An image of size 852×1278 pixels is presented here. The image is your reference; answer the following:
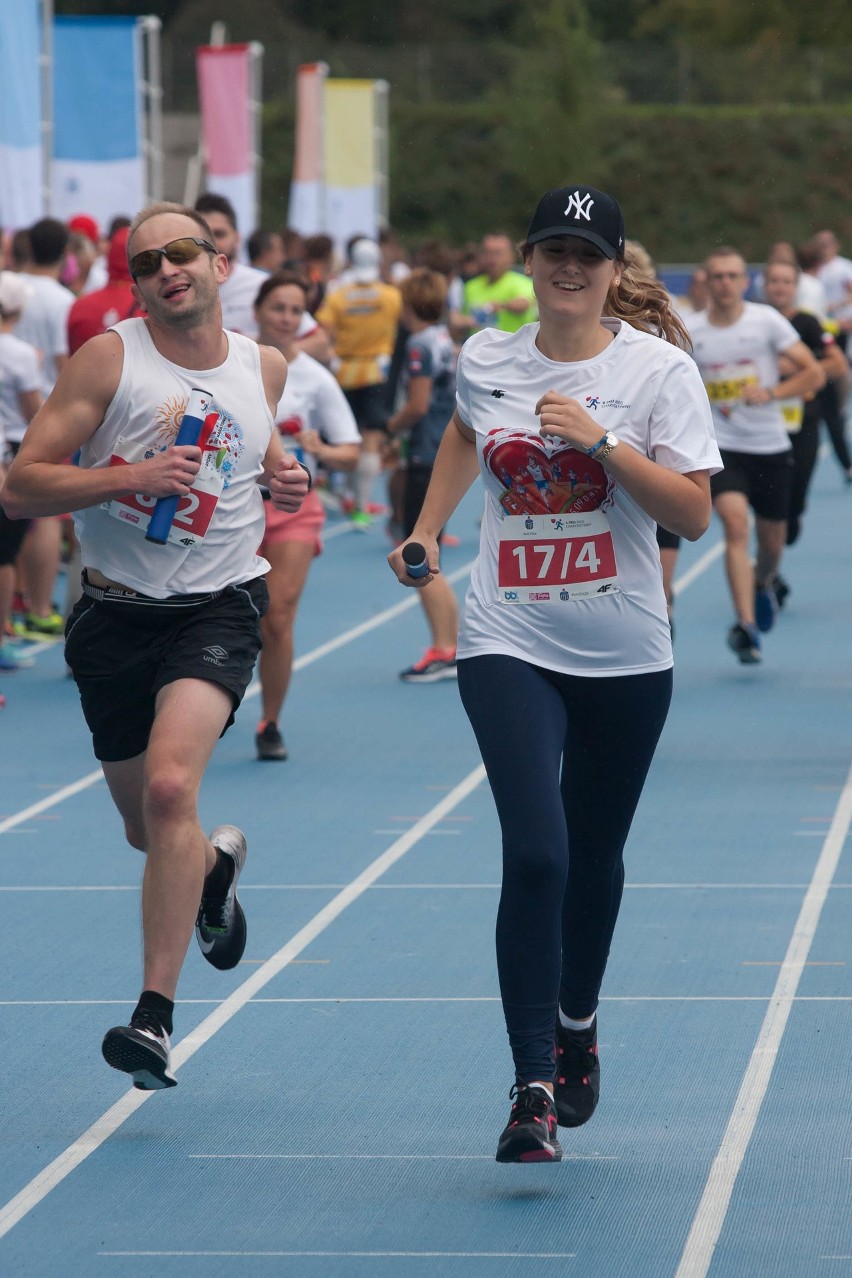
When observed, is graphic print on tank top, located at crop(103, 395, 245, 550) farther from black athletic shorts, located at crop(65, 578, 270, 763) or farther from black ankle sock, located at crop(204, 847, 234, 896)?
black ankle sock, located at crop(204, 847, 234, 896)

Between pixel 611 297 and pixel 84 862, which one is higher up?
pixel 611 297

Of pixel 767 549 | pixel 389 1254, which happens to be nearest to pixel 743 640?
pixel 767 549

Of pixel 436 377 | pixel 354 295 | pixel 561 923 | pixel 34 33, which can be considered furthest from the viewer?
pixel 354 295

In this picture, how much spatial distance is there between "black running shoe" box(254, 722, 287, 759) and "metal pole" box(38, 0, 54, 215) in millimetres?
7963

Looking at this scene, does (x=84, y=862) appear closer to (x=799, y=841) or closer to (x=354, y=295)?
(x=799, y=841)

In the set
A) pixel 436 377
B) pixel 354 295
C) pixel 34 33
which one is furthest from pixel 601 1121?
pixel 354 295

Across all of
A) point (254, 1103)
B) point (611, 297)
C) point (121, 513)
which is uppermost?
point (611, 297)

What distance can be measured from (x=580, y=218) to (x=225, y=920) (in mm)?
2092

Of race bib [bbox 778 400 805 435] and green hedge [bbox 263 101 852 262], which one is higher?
race bib [bbox 778 400 805 435]

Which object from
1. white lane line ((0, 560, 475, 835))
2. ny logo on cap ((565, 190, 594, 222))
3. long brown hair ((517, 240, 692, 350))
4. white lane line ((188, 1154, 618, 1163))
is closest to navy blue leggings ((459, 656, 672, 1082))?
white lane line ((188, 1154, 618, 1163))

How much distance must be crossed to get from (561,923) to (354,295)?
14083 mm

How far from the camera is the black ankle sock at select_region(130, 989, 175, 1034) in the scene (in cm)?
470

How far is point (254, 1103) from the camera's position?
5.14 metres

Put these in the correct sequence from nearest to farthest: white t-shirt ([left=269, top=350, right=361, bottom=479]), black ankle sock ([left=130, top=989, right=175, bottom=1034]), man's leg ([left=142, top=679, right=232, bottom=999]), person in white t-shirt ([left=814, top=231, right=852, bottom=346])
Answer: black ankle sock ([left=130, top=989, right=175, bottom=1034]) → man's leg ([left=142, top=679, right=232, bottom=999]) → white t-shirt ([left=269, top=350, right=361, bottom=479]) → person in white t-shirt ([left=814, top=231, right=852, bottom=346])
